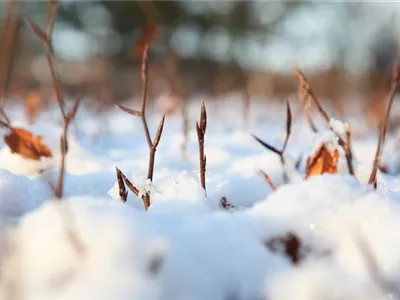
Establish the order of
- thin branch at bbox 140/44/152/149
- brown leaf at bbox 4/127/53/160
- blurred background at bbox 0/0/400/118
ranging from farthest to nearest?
blurred background at bbox 0/0/400/118, brown leaf at bbox 4/127/53/160, thin branch at bbox 140/44/152/149

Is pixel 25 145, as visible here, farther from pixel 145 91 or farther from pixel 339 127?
pixel 339 127

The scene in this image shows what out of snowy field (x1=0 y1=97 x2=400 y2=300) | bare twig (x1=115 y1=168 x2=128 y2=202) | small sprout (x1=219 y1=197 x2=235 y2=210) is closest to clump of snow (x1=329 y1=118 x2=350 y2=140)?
snowy field (x1=0 y1=97 x2=400 y2=300)

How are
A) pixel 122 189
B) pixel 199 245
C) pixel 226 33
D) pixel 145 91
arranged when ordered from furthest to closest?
pixel 226 33, pixel 145 91, pixel 122 189, pixel 199 245

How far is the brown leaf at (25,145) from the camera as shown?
105 centimetres

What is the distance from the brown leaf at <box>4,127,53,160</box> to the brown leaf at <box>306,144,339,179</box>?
56cm

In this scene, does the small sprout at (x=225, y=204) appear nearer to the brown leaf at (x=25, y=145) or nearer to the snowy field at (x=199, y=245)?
the snowy field at (x=199, y=245)

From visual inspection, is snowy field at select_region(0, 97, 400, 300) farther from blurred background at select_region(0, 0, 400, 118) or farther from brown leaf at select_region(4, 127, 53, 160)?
blurred background at select_region(0, 0, 400, 118)

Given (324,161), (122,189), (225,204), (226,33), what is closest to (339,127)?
(324,161)

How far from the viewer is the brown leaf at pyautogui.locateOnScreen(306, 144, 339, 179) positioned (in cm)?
96

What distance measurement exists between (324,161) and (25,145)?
61 centimetres

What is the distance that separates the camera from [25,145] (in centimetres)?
106

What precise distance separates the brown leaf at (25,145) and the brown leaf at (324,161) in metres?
0.56

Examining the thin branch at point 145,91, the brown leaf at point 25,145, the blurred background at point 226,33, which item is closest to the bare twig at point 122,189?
the thin branch at point 145,91

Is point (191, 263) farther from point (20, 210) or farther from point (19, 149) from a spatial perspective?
point (19, 149)
